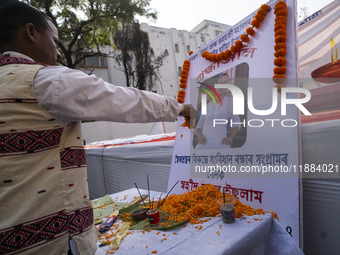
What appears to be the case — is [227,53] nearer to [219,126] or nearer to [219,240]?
[219,126]

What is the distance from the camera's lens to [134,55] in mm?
12805

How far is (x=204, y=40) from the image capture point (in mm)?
16562

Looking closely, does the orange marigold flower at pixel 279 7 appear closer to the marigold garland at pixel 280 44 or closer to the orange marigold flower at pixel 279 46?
the marigold garland at pixel 280 44

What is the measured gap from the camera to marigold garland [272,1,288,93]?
1.31m

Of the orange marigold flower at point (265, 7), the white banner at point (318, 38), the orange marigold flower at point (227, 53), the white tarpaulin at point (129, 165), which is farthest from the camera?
the white banner at point (318, 38)

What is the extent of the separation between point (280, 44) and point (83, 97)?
1219mm

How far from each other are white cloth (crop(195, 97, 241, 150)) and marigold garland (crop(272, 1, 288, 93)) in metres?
0.40

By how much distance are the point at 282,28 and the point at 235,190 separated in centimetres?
112

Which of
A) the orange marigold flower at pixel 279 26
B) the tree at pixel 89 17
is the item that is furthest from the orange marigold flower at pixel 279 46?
the tree at pixel 89 17

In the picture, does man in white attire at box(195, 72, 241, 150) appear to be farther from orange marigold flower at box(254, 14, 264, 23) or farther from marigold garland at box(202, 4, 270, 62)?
orange marigold flower at box(254, 14, 264, 23)

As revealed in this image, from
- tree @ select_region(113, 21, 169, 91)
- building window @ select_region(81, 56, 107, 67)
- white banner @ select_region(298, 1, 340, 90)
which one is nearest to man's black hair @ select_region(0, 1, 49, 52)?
white banner @ select_region(298, 1, 340, 90)

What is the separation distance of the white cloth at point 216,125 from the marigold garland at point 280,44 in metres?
0.40

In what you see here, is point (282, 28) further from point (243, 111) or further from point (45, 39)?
point (45, 39)

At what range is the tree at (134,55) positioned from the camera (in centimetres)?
1241
